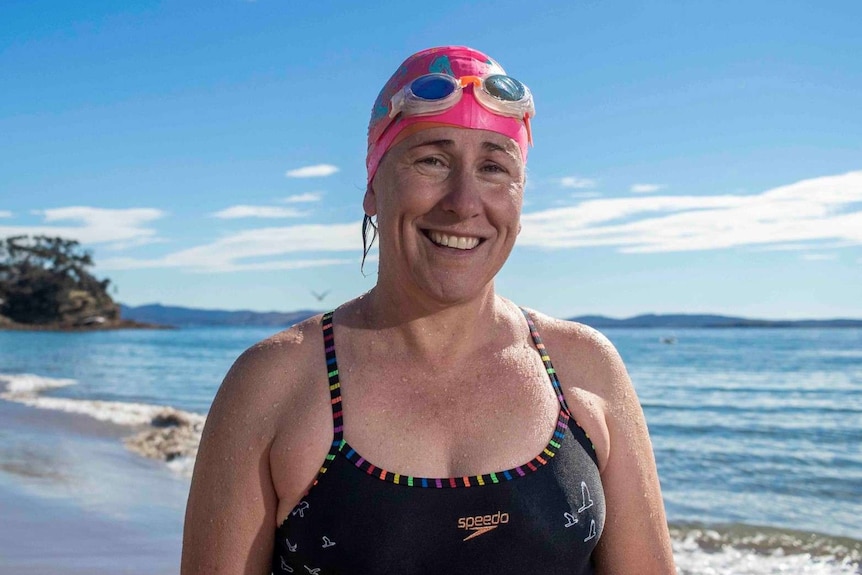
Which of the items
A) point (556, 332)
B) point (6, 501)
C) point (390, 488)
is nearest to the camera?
point (390, 488)

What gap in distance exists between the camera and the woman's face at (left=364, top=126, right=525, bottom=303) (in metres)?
2.07

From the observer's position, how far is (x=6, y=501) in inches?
264

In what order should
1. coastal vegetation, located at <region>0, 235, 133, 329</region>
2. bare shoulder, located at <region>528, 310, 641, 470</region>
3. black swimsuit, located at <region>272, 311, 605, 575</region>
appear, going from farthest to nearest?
1. coastal vegetation, located at <region>0, 235, 133, 329</region>
2. bare shoulder, located at <region>528, 310, 641, 470</region>
3. black swimsuit, located at <region>272, 311, 605, 575</region>

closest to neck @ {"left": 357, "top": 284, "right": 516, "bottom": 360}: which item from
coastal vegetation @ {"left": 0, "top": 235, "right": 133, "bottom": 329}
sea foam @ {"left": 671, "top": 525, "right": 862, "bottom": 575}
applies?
sea foam @ {"left": 671, "top": 525, "right": 862, "bottom": 575}

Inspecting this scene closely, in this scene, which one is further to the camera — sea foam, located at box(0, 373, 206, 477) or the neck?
sea foam, located at box(0, 373, 206, 477)

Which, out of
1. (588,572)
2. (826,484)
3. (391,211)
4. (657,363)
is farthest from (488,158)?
(657,363)

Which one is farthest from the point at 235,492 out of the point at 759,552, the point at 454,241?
the point at 759,552

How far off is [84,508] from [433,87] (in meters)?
5.80

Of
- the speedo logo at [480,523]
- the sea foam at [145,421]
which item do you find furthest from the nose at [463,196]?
the sea foam at [145,421]

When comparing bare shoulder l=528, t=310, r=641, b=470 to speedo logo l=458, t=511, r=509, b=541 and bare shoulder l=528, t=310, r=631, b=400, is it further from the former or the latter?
speedo logo l=458, t=511, r=509, b=541

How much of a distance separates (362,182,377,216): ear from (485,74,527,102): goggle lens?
0.43 m

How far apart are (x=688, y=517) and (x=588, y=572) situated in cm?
676

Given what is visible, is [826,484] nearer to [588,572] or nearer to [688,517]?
[688,517]

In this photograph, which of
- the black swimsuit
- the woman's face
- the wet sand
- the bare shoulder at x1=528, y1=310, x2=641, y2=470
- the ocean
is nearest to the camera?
the black swimsuit
